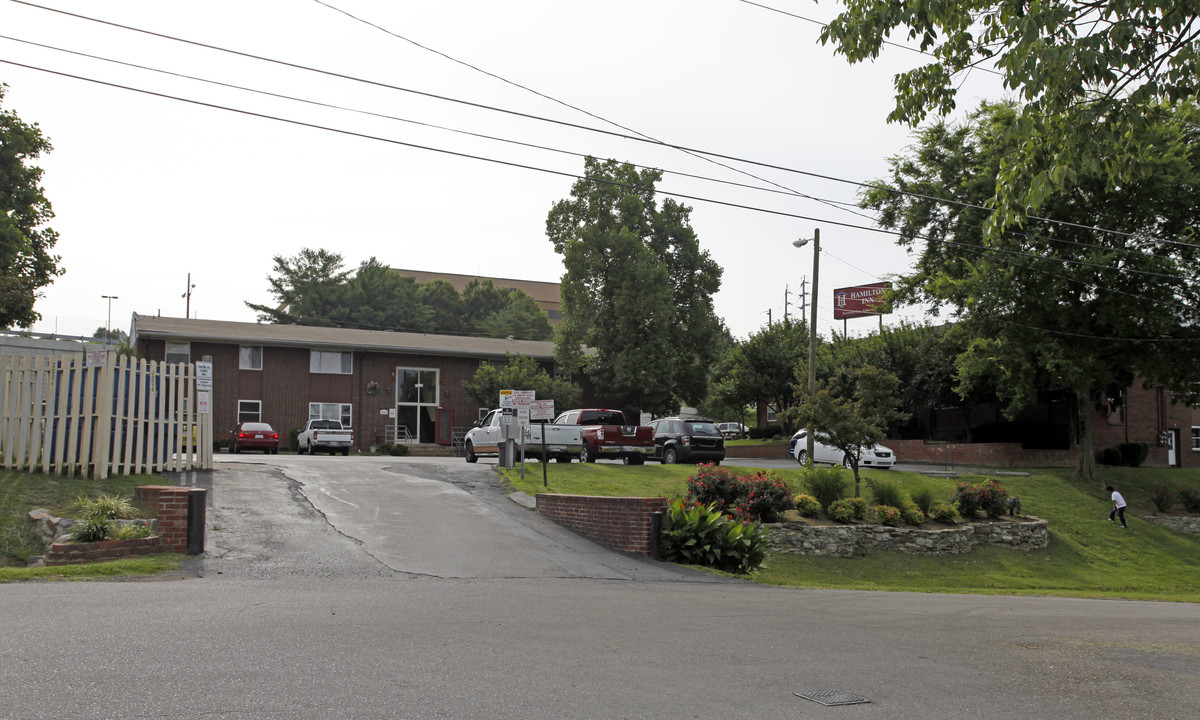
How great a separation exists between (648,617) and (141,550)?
706cm

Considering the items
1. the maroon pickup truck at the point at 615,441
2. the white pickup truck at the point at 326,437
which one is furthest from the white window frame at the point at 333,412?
the maroon pickup truck at the point at 615,441

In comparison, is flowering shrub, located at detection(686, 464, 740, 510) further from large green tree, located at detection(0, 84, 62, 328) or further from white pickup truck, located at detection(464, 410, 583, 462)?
large green tree, located at detection(0, 84, 62, 328)

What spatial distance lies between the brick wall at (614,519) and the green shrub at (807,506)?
6.43 metres

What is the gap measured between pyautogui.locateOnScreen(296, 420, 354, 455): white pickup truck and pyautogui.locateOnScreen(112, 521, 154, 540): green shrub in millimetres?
25822

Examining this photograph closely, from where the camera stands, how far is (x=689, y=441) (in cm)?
3000

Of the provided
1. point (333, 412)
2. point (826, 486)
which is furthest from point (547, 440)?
point (333, 412)

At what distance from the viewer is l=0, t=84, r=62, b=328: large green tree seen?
117 ft

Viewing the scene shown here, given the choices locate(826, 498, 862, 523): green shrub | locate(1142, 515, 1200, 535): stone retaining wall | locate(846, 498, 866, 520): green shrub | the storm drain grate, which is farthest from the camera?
locate(1142, 515, 1200, 535): stone retaining wall

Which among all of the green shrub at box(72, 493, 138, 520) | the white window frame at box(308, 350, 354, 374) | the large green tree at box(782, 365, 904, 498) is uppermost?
the white window frame at box(308, 350, 354, 374)

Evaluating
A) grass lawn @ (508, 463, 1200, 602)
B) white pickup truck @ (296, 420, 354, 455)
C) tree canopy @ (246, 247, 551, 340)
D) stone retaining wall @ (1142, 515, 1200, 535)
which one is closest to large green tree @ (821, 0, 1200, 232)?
grass lawn @ (508, 463, 1200, 602)

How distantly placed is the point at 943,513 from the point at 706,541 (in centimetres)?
1024

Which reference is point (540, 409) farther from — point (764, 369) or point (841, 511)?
point (764, 369)

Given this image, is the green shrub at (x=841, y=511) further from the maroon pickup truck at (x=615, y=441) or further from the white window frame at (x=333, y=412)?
the white window frame at (x=333, y=412)

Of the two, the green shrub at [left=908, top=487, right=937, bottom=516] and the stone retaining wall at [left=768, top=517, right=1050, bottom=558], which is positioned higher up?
the green shrub at [left=908, top=487, right=937, bottom=516]
